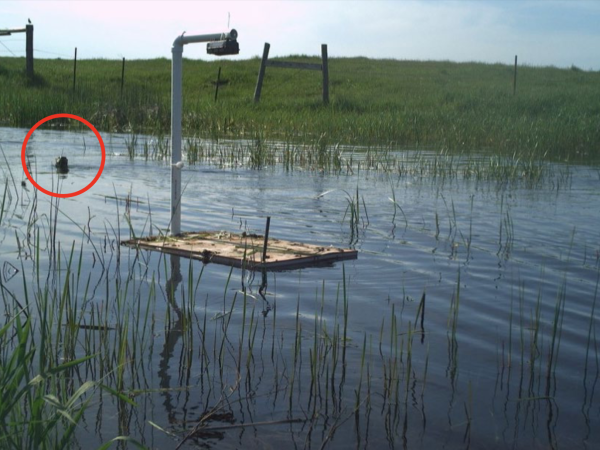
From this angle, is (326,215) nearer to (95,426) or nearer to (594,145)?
(95,426)

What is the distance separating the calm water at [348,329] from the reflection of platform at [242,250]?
143mm

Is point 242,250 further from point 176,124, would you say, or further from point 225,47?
point 225,47

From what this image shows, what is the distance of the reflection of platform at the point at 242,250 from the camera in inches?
265

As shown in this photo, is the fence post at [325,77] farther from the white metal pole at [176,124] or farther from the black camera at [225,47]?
the black camera at [225,47]

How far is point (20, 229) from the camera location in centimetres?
796

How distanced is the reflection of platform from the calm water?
14 cm

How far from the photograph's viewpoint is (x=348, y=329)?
16.6ft

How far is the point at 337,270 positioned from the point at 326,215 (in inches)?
127

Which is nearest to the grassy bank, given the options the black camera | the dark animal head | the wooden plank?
the wooden plank

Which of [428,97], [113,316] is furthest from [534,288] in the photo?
[428,97]

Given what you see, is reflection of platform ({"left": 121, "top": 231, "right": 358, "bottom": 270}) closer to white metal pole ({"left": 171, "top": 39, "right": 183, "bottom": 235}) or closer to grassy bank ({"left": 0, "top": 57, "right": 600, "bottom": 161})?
white metal pole ({"left": 171, "top": 39, "right": 183, "bottom": 235})

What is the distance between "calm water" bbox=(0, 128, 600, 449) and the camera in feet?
12.3

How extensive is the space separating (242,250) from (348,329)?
2.17 m

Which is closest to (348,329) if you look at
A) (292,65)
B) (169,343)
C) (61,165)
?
(169,343)
